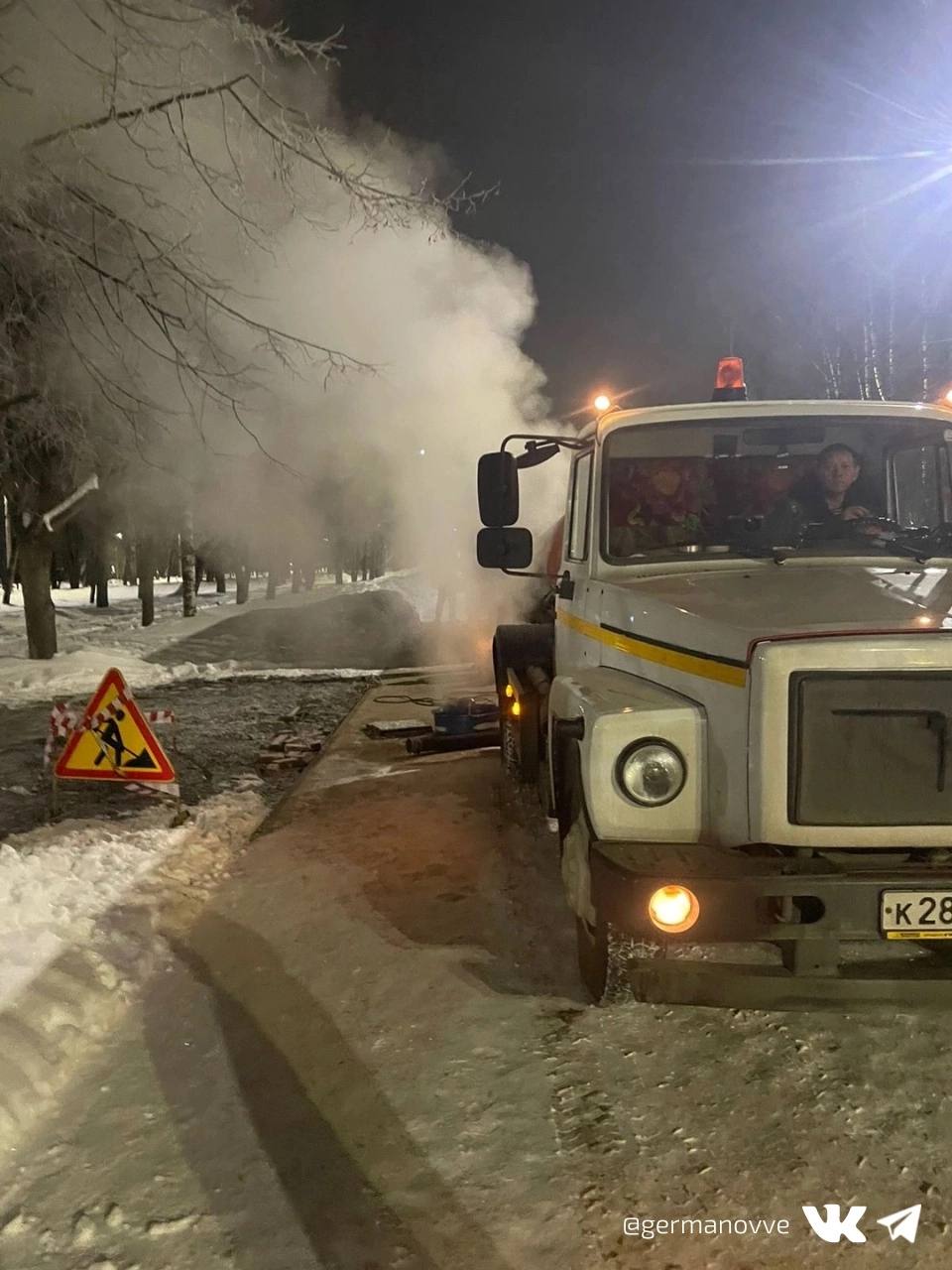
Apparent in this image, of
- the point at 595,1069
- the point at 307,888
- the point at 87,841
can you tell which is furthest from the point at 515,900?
the point at 87,841

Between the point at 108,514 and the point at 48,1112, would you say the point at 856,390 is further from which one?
the point at 48,1112

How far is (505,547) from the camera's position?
4.54 meters

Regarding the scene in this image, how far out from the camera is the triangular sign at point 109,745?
18.8 feet

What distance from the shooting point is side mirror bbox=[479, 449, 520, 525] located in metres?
→ 4.45

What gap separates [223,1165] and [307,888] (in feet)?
7.29

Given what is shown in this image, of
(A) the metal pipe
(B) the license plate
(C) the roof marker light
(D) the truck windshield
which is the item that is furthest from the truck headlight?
(A) the metal pipe

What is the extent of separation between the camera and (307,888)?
15.7ft

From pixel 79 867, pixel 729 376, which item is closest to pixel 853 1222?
pixel 79 867

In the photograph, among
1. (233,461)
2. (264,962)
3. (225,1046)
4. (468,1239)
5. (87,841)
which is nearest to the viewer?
(468,1239)

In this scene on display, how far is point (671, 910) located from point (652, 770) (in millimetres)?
458

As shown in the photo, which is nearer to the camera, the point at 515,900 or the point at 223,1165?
the point at 223,1165

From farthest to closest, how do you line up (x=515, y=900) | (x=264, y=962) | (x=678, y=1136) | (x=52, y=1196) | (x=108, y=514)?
1. (x=108, y=514)
2. (x=515, y=900)
3. (x=264, y=962)
4. (x=678, y=1136)
5. (x=52, y=1196)

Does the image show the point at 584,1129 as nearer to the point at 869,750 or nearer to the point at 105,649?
the point at 869,750

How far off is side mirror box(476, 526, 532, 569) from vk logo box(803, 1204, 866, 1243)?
9.48 ft
